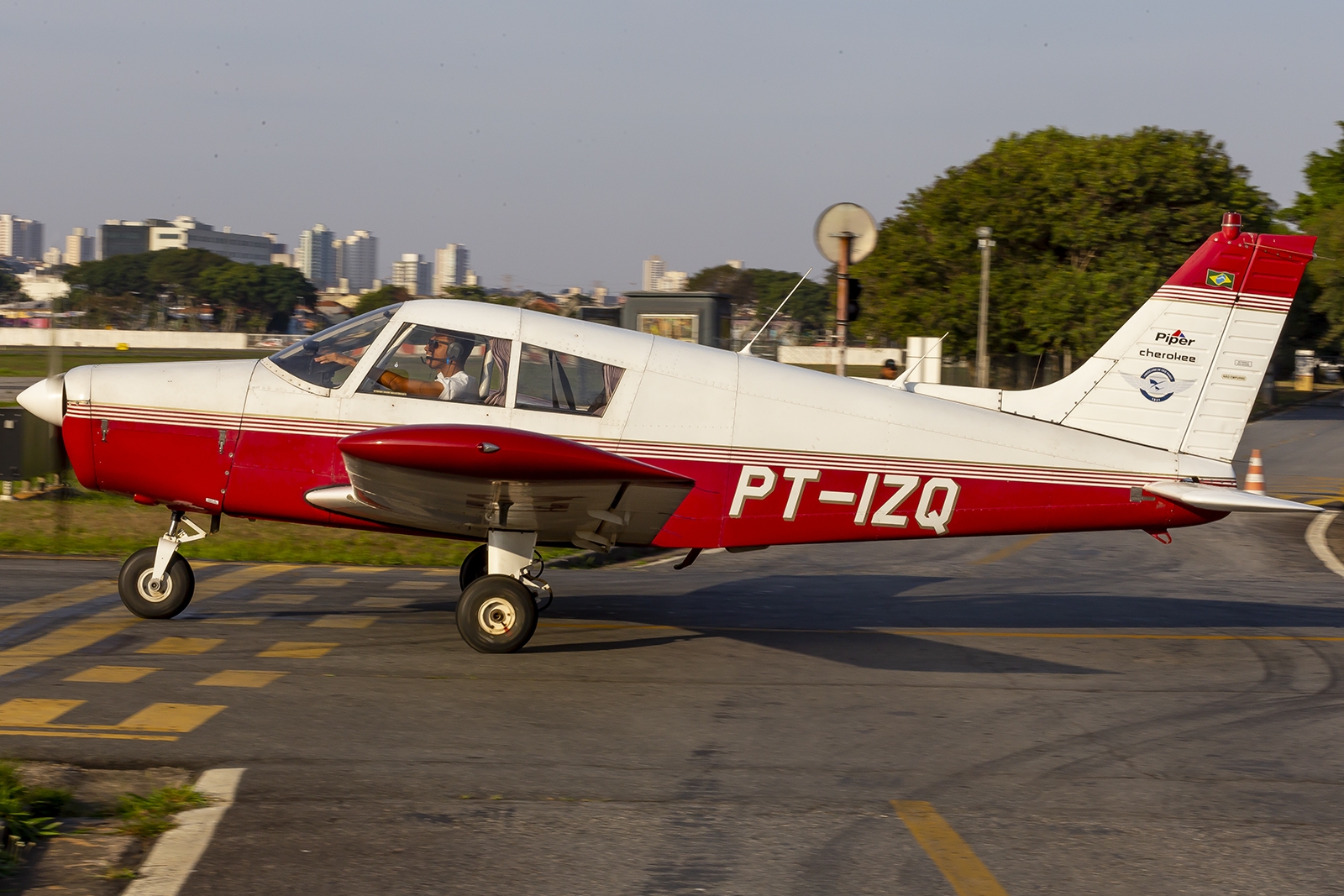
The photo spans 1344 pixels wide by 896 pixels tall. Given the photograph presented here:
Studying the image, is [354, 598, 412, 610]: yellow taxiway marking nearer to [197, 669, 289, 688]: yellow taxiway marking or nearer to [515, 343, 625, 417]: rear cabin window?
[197, 669, 289, 688]: yellow taxiway marking

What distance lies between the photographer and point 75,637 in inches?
316

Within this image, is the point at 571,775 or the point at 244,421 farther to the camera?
the point at 244,421

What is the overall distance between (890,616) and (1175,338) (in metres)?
3.08

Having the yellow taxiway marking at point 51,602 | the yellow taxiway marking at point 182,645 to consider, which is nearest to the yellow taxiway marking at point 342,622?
the yellow taxiway marking at point 182,645

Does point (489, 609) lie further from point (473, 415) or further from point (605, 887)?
point (605, 887)

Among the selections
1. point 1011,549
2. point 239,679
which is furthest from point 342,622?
point 1011,549

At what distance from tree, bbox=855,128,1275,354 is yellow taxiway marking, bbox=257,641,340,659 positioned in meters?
38.6

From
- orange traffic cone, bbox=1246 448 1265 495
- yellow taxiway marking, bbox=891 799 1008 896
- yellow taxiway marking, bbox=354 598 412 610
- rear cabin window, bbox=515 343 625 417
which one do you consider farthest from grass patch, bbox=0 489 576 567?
orange traffic cone, bbox=1246 448 1265 495

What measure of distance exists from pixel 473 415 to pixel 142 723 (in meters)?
2.78

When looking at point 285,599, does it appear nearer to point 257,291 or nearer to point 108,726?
point 108,726

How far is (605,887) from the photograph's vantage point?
4363 millimetres

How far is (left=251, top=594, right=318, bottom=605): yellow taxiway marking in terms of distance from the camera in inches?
375

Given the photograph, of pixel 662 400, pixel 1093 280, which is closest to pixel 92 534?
pixel 662 400

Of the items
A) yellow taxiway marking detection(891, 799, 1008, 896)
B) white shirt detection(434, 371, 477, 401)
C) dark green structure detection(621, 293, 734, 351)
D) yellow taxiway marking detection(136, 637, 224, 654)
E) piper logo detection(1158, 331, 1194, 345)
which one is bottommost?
yellow taxiway marking detection(136, 637, 224, 654)
